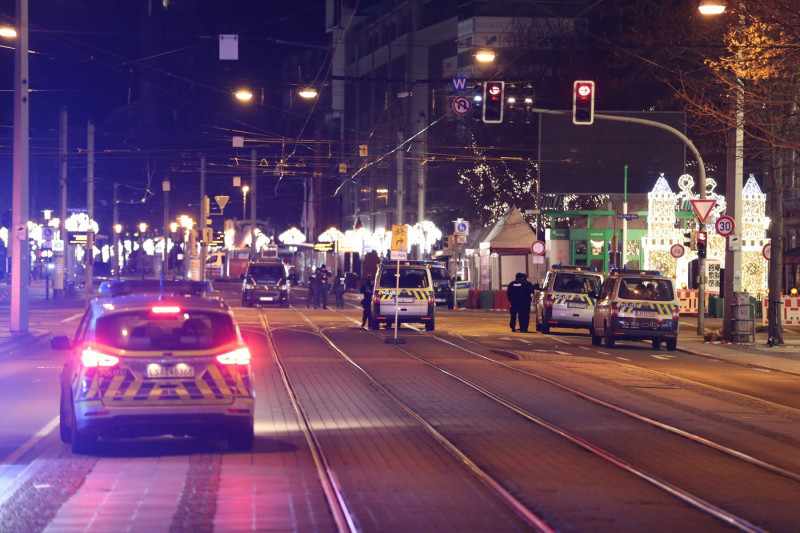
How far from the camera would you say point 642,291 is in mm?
31906

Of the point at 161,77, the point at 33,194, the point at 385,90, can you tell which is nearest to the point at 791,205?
the point at 385,90

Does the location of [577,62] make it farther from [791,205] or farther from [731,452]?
[731,452]

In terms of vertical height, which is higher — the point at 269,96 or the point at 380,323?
the point at 269,96

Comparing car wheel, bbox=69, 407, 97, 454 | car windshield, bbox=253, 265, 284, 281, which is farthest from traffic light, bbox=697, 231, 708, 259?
car wheel, bbox=69, 407, 97, 454

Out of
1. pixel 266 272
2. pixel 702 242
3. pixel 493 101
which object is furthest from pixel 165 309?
pixel 266 272

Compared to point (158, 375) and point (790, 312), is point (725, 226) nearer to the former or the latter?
point (790, 312)

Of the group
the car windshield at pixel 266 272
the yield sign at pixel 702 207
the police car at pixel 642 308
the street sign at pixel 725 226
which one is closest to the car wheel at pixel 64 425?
the police car at pixel 642 308

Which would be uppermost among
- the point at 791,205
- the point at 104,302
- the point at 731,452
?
the point at 791,205

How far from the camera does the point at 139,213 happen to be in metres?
121

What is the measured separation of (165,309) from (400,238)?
2050cm

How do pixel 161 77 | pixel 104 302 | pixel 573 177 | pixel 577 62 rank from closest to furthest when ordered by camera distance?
pixel 104 302, pixel 573 177, pixel 577 62, pixel 161 77

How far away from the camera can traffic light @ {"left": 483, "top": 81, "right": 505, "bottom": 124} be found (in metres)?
30.3

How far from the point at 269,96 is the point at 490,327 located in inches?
3607

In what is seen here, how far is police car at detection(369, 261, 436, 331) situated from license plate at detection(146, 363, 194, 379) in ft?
84.8
